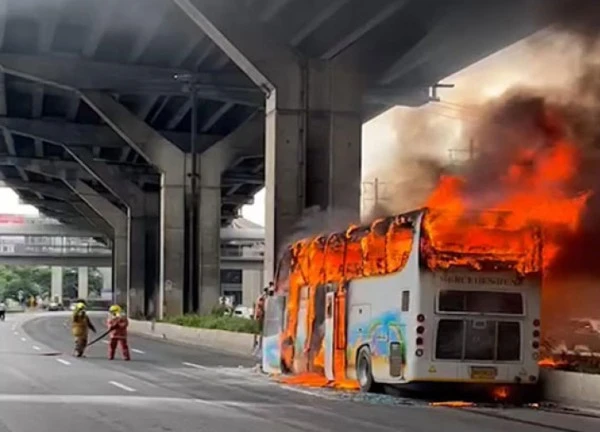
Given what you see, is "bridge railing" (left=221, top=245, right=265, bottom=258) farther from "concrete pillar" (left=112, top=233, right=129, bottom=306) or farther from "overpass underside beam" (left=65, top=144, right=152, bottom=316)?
"overpass underside beam" (left=65, top=144, right=152, bottom=316)

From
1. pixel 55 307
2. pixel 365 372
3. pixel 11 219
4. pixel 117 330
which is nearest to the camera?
pixel 365 372

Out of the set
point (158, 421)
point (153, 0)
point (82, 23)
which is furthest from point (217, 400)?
point (82, 23)

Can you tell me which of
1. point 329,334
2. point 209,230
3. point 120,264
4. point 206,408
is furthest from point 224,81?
point 120,264

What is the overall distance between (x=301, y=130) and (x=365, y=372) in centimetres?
1632

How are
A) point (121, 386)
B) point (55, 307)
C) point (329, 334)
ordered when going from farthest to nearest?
point (55, 307) → point (329, 334) → point (121, 386)

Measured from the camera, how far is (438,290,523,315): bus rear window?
61.3ft

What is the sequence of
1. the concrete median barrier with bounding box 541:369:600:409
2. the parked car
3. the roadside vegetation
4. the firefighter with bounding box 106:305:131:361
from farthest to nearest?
the roadside vegetation, the parked car, the firefighter with bounding box 106:305:131:361, the concrete median barrier with bounding box 541:369:600:409

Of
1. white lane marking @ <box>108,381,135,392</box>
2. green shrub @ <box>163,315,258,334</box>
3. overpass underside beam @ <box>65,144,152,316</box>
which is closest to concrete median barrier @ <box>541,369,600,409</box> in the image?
white lane marking @ <box>108,381,135,392</box>

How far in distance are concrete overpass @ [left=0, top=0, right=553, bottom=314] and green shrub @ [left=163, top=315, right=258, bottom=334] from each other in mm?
4210

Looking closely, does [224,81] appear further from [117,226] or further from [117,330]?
[117,226]

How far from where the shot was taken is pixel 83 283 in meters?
173

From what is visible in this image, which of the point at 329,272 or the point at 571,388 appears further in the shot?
the point at 329,272

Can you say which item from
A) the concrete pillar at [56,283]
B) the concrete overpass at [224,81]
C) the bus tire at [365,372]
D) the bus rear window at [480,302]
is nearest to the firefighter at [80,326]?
the concrete overpass at [224,81]

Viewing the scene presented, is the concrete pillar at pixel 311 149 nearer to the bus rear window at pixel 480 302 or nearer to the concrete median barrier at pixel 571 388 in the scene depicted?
the concrete median barrier at pixel 571 388
